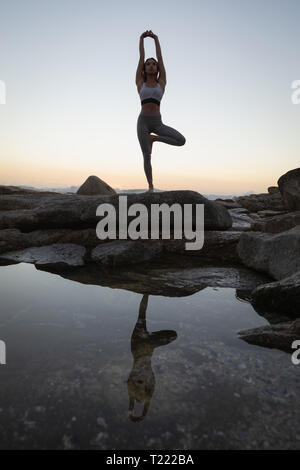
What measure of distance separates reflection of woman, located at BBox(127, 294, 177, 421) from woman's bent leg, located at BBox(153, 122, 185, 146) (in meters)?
4.27

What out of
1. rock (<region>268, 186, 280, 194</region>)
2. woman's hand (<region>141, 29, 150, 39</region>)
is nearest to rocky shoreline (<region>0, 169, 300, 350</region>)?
woman's hand (<region>141, 29, 150, 39</region>)

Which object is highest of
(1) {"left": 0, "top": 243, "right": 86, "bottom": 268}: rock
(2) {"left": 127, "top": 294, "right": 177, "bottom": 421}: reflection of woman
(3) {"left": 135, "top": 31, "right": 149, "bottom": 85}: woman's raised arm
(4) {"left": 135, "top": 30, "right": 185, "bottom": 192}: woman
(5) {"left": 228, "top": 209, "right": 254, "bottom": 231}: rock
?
(3) {"left": 135, "top": 31, "right": 149, "bottom": 85}: woman's raised arm

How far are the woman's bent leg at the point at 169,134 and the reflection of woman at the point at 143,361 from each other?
4.27 meters

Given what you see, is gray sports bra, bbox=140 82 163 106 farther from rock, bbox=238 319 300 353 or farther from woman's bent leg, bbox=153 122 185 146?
rock, bbox=238 319 300 353

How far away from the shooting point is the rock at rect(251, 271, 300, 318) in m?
3.04

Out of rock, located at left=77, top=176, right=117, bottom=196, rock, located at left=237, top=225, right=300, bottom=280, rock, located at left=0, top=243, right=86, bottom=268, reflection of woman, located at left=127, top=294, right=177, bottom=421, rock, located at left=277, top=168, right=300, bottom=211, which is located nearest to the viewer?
reflection of woman, located at left=127, top=294, right=177, bottom=421

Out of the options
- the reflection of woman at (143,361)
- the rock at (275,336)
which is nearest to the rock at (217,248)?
the reflection of woman at (143,361)

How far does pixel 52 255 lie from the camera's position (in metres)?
6.41

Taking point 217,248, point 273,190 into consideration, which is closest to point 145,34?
point 217,248

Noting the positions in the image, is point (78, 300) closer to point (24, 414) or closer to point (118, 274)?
point (118, 274)

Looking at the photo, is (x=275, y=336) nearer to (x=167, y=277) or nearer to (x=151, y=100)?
(x=167, y=277)

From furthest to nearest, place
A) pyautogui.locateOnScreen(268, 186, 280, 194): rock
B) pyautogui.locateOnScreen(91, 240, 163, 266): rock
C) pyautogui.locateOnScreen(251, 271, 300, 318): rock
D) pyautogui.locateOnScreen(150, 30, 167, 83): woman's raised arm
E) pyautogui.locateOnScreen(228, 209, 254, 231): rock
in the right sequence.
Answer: pyautogui.locateOnScreen(268, 186, 280, 194): rock < pyautogui.locateOnScreen(228, 209, 254, 231): rock < pyautogui.locateOnScreen(150, 30, 167, 83): woman's raised arm < pyautogui.locateOnScreen(91, 240, 163, 266): rock < pyautogui.locateOnScreen(251, 271, 300, 318): rock

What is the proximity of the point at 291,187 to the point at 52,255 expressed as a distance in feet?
23.7

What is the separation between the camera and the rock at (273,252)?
4.02 m
